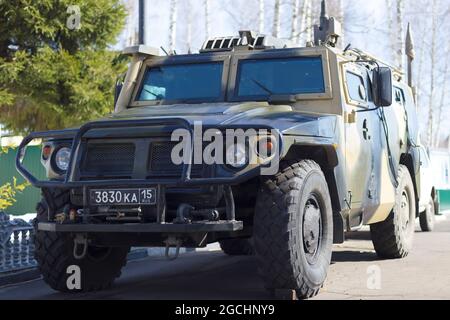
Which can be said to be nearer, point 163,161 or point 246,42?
point 163,161

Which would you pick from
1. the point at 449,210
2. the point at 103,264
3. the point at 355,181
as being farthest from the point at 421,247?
the point at 449,210

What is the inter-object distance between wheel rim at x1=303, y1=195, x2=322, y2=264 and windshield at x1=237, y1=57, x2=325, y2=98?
4.65 ft

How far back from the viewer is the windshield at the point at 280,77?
23.1ft

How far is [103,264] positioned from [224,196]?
182cm

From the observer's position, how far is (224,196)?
552 centimetres

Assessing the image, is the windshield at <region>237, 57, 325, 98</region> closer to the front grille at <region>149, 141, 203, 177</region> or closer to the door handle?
the door handle

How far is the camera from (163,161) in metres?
5.72

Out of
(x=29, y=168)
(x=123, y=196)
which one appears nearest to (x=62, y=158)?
(x=123, y=196)

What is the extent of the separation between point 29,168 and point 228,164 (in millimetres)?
15500

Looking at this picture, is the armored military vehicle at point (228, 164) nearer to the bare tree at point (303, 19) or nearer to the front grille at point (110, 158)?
the front grille at point (110, 158)

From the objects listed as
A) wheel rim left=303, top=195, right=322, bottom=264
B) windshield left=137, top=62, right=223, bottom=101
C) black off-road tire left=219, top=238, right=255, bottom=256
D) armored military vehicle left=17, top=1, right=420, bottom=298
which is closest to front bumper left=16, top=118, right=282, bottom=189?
armored military vehicle left=17, top=1, right=420, bottom=298

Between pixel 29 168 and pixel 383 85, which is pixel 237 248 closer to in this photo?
pixel 383 85

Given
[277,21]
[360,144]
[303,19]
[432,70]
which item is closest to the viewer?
[360,144]
